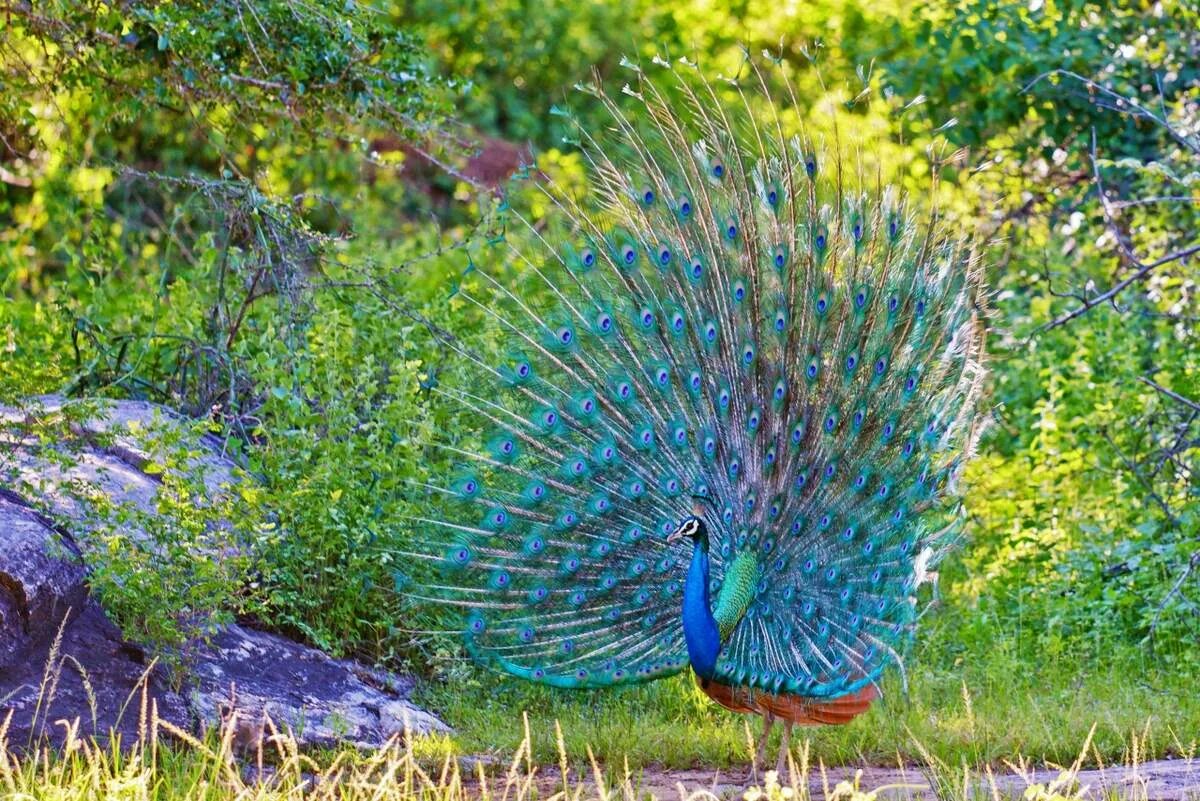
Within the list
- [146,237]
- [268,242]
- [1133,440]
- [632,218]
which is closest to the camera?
[632,218]

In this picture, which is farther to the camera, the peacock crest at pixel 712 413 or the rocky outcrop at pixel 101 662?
the peacock crest at pixel 712 413

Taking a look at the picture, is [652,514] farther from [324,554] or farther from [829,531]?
[324,554]

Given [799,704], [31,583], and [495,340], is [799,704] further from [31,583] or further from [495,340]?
[31,583]

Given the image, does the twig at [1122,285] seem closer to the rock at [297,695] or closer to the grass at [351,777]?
the grass at [351,777]

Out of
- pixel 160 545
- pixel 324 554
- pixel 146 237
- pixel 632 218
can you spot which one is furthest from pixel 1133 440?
pixel 146 237

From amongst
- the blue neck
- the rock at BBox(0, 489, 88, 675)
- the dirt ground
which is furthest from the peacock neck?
the rock at BBox(0, 489, 88, 675)

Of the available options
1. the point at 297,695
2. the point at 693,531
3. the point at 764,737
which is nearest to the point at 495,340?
the point at 693,531

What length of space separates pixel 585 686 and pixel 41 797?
2.35 meters

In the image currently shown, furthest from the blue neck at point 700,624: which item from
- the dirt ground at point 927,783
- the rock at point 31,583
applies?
the rock at point 31,583

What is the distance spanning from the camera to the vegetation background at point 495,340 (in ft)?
21.4

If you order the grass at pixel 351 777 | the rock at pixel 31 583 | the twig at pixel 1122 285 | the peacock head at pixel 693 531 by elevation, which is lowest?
the grass at pixel 351 777

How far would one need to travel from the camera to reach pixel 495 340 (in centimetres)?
764

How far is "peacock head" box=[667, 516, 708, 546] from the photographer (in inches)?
239

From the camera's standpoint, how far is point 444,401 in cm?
779
